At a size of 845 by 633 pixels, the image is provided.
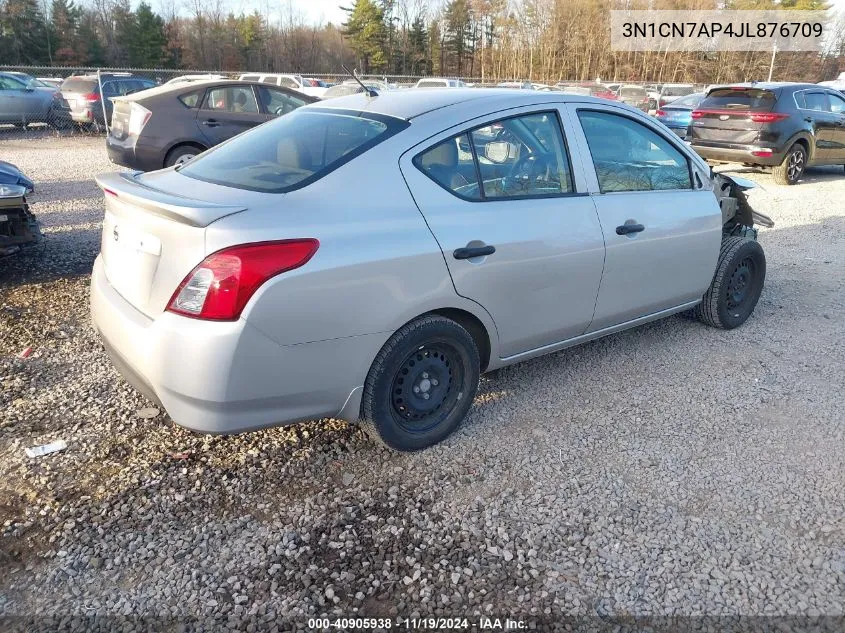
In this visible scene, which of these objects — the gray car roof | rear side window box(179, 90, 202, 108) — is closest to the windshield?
rear side window box(179, 90, 202, 108)

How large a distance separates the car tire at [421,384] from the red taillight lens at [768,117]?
10.4 meters

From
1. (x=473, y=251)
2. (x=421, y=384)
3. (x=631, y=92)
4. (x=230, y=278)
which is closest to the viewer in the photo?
(x=230, y=278)

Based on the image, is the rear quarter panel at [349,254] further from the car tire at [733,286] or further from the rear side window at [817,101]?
the rear side window at [817,101]

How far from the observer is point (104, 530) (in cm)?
257

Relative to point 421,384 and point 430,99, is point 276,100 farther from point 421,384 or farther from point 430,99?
point 421,384

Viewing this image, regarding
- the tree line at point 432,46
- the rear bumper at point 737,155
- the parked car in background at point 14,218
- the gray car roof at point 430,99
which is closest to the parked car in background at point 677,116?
the rear bumper at point 737,155

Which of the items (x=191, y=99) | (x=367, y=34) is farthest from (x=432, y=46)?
(x=191, y=99)

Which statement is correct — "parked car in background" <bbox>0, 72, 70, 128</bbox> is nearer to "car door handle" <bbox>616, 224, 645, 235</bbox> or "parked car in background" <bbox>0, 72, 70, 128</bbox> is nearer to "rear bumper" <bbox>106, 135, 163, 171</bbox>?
"rear bumper" <bbox>106, 135, 163, 171</bbox>

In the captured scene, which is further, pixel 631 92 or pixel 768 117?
pixel 631 92

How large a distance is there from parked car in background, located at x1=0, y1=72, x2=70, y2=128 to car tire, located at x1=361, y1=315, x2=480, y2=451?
1877 cm

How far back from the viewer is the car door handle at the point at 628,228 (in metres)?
3.64

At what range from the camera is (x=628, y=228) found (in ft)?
12.1

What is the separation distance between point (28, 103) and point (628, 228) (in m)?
19.7

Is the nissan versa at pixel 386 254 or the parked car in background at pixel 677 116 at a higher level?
the parked car in background at pixel 677 116
